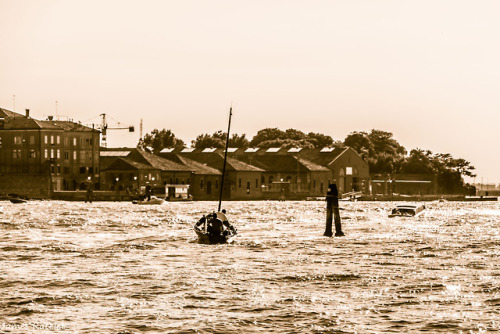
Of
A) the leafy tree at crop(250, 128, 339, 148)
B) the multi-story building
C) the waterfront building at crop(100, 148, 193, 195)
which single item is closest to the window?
the multi-story building

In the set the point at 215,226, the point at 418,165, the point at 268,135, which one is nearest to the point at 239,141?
the point at 268,135

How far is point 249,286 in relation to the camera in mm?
20812

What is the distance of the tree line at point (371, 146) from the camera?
157 meters

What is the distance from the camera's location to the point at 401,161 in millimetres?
158625

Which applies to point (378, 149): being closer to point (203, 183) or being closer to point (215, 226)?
point (203, 183)

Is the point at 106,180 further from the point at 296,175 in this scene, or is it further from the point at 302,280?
the point at 302,280

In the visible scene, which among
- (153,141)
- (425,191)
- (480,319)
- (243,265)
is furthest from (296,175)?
(480,319)

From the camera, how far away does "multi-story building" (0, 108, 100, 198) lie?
379ft

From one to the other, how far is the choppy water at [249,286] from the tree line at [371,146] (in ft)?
388

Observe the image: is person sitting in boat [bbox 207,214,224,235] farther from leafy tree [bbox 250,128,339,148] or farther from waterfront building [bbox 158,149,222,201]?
leafy tree [bbox 250,128,339,148]

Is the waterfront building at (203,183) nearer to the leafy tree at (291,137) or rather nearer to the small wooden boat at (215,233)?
the leafy tree at (291,137)

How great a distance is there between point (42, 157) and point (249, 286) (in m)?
100

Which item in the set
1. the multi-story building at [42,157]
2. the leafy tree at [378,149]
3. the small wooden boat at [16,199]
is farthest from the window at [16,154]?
the leafy tree at [378,149]

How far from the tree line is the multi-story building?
34517mm
